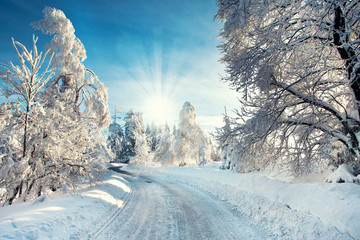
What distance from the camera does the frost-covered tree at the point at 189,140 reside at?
100 ft

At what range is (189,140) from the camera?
3095cm

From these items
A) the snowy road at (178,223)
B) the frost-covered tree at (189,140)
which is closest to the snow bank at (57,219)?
the snowy road at (178,223)

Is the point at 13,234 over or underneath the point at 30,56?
underneath

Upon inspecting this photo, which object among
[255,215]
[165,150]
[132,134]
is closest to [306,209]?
[255,215]

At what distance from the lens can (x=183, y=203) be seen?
827cm

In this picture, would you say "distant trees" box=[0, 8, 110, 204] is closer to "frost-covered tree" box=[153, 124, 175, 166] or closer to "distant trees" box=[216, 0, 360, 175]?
"distant trees" box=[216, 0, 360, 175]

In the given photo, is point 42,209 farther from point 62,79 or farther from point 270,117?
point 62,79

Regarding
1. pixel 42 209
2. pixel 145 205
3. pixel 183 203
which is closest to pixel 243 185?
pixel 183 203

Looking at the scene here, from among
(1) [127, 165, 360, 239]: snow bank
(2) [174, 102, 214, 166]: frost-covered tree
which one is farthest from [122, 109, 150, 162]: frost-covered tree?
(1) [127, 165, 360, 239]: snow bank

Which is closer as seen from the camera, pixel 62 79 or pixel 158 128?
pixel 62 79

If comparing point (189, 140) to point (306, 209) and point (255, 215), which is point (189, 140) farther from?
point (306, 209)

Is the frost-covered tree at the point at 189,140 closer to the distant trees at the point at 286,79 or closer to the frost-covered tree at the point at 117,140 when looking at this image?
the frost-covered tree at the point at 117,140

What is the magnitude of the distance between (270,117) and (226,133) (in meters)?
1.58

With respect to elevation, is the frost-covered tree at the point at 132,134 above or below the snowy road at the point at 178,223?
above
